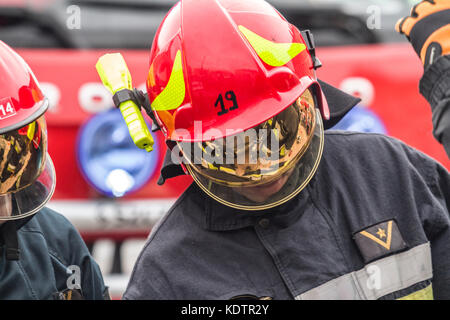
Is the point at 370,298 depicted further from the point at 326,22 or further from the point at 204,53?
the point at 326,22

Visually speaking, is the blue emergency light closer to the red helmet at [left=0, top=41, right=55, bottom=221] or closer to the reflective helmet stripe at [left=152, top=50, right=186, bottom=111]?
the red helmet at [left=0, top=41, right=55, bottom=221]

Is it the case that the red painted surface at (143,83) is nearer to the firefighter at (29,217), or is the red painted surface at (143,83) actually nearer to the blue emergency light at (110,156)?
the blue emergency light at (110,156)

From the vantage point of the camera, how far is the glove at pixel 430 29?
2086 millimetres

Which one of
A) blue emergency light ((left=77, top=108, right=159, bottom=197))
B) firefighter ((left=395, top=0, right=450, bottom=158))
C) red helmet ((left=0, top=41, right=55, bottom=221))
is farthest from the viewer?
blue emergency light ((left=77, top=108, right=159, bottom=197))

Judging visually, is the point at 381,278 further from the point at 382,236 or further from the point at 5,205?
the point at 5,205

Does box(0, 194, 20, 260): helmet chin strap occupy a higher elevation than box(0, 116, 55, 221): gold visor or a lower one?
lower

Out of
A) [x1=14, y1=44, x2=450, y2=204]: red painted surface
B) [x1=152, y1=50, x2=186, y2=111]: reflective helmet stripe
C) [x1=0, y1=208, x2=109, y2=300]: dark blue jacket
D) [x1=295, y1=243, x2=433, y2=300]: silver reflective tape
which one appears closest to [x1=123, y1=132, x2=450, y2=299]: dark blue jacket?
[x1=295, y1=243, x2=433, y2=300]: silver reflective tape

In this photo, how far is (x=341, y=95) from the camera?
2299 millimetres

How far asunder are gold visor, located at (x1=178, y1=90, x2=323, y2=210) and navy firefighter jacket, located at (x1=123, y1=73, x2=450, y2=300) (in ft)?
0.19

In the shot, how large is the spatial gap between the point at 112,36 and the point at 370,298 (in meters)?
2.15

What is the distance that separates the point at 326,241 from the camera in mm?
2105

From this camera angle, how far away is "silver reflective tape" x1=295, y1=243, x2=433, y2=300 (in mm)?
2041

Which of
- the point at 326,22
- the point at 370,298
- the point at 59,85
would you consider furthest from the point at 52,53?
the point at 370,298

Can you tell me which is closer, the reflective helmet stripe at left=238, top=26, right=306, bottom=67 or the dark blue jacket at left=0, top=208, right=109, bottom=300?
the reflective helmet stripe at left=238, top=26, right=306, bottom=67
